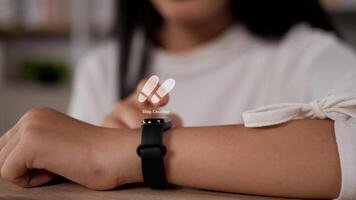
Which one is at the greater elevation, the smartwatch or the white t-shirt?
the white t-shirt

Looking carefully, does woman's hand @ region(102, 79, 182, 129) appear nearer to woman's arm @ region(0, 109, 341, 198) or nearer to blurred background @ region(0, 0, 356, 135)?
woman's arm @ region(0, 109, 341, 198)

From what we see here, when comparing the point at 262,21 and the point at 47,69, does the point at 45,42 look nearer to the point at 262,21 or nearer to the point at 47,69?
the point at 47,69

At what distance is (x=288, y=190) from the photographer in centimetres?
51

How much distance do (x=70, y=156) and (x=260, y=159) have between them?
213 mm

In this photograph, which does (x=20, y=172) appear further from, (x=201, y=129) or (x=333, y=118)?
(x=333, y=118)

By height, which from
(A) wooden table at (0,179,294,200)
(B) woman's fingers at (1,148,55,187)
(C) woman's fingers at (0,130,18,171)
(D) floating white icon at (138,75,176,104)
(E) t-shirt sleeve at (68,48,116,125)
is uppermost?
(E) t-shirt sleeve at (68,48,116,125)

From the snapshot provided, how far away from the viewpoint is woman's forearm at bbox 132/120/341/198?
0.52m

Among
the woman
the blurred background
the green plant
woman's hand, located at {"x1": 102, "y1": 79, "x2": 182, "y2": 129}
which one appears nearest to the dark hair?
the woman

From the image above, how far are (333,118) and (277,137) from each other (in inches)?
2.9

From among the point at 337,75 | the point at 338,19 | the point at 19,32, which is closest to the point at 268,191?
the point at 337,75

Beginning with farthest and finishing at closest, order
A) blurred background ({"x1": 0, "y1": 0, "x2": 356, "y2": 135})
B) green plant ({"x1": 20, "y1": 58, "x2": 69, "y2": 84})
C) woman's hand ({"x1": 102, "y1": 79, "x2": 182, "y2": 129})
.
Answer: green plant ({"x1": 20, "y1": 58, "x2": 69, "y2": 84})
blurred background ({"x1": 0, "y1": 0, "x2": 356, "y2": 135})
woman's hand ({"x1": 102, "y1": 79, "x2": 182, "y2": 129})

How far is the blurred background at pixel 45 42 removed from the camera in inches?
105

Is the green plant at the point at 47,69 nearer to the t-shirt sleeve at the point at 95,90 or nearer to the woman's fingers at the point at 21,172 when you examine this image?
the t-shirt sleeve at the point at 95,90

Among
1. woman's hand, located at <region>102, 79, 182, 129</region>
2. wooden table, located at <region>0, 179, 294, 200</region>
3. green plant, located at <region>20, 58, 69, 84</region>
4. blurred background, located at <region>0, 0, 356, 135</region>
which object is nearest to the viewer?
wooden table, located at <region>0, 179, 294, 200</region>
